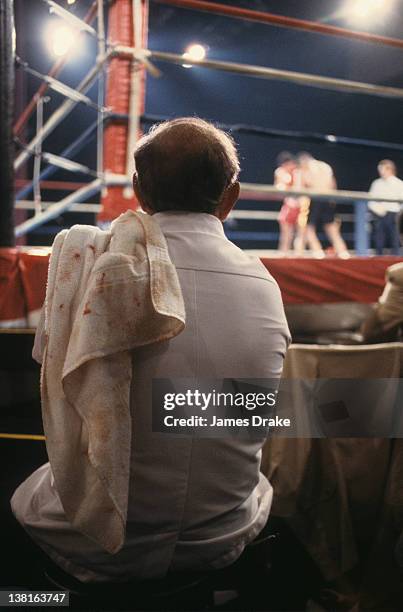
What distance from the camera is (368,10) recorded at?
2.74 meters

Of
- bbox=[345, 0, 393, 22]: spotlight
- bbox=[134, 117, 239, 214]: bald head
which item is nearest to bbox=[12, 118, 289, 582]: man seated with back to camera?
bbox=[134, 117, 239, 214]: bald head

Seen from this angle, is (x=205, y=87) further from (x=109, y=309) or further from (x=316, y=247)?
(x=109, y=309)

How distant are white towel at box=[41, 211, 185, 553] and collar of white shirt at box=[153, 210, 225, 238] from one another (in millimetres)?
35

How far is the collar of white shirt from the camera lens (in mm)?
584

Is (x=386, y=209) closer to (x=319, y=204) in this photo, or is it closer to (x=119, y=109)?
(x=319, y=204)

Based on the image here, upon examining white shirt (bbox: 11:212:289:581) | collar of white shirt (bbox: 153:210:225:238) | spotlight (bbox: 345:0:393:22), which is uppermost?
spotlight (bbox: 345:0:393:22)

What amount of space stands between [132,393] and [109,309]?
104mm

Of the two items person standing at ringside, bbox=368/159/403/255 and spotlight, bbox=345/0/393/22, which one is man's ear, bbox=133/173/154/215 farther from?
person standing at ringside, bbox=368/159/403/255

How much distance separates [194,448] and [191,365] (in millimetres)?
96

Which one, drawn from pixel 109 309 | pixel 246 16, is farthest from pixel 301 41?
pixel 109 309

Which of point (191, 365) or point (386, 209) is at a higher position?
point (386, 209)

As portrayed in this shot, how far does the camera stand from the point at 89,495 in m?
0.53

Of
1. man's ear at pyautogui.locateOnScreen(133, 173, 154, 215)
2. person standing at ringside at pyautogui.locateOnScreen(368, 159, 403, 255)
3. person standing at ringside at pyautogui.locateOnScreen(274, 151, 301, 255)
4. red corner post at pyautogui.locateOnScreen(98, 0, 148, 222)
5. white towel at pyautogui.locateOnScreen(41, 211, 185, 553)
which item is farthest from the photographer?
person standing at ringside at pyautogui.locateOnScreen(274, 151, 301, 255)

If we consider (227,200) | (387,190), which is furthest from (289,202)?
(227,200)
